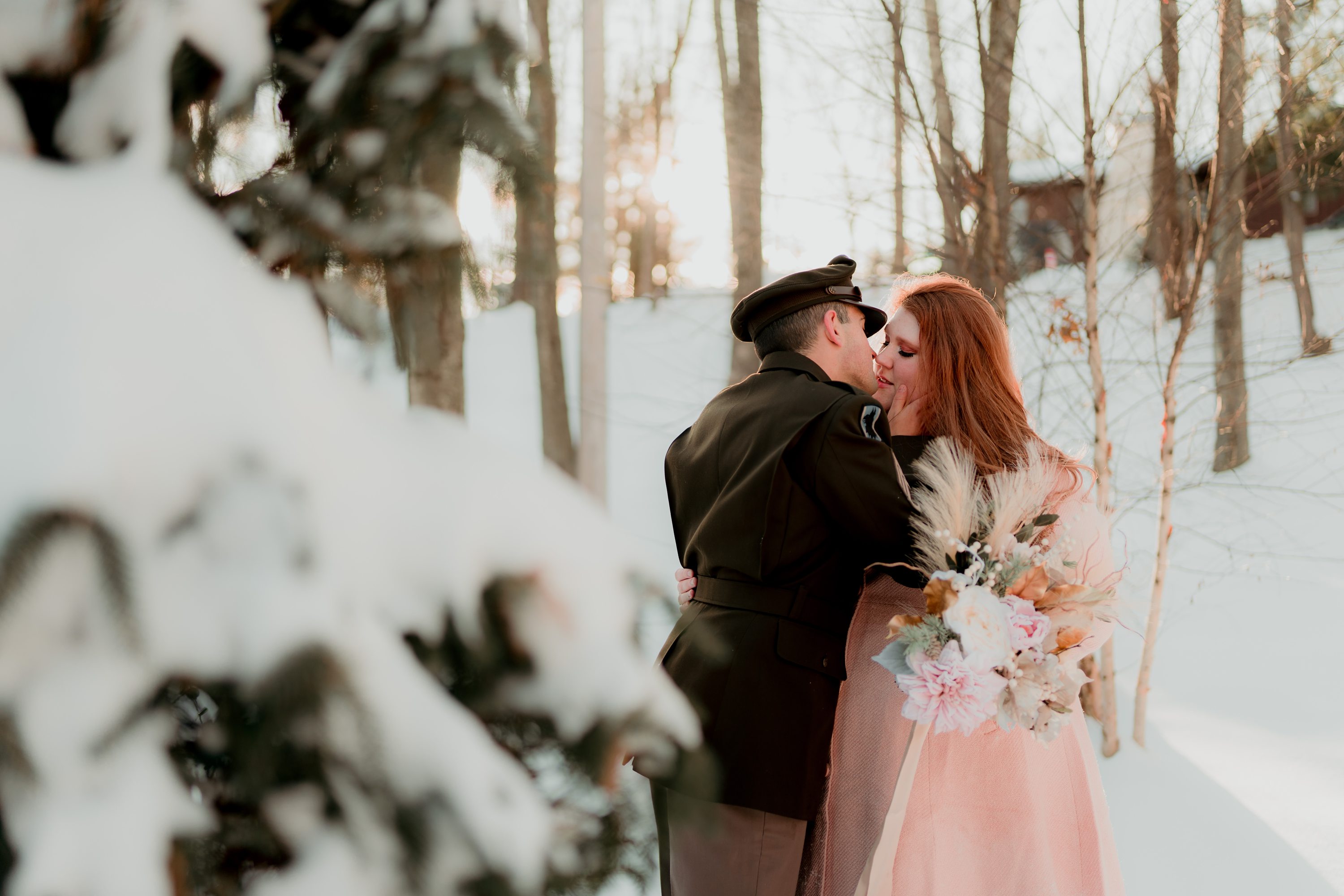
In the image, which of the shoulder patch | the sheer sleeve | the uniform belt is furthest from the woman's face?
the uniform belt

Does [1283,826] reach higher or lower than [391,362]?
lower

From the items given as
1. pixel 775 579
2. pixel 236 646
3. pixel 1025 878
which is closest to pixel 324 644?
pixel 236 646

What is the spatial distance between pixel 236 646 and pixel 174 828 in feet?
0.53

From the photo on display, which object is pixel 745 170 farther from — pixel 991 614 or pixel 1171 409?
pixel 991 614

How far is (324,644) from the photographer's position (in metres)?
0.83

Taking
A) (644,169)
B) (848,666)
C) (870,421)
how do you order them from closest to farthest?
(870,421)
(848,666)
(644,169)

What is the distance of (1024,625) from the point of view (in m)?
2.09

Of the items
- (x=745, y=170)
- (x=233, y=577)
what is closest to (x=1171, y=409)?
(x=745, y=170)

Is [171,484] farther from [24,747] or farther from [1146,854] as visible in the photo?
[1146,854]

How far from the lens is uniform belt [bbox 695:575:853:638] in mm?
2316

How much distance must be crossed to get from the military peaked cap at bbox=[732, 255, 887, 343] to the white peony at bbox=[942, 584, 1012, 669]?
0.87 meters

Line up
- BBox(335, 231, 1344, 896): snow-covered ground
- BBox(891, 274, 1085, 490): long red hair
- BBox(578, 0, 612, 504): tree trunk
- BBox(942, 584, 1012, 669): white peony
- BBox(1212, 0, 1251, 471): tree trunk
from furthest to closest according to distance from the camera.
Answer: BBox(578, 0, 612, 504): tree trunk, BBox(1212, 0, 1251, 471): tree trunk, BBox(335, 231, 1344, 896): snow-covered ground, BBox(891, 274, 1085, 490): long red hair, BBox(942, 584, 1012, 669): white peony

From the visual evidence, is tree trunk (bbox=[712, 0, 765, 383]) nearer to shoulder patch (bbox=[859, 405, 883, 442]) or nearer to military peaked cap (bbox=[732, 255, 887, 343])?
military peaked cap (bbox=[732, 255, 887, 343])

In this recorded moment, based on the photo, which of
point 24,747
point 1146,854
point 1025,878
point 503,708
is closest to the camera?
point 24,747
